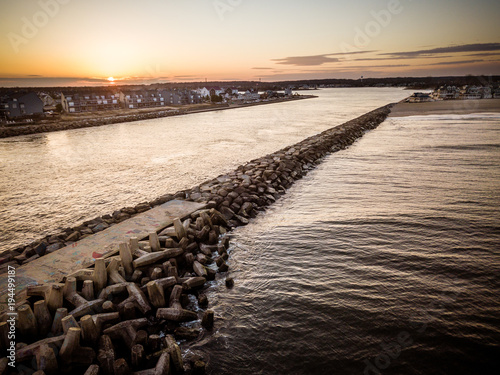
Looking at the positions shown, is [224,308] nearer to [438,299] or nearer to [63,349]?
Result: [63,349]

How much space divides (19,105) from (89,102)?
65.3 feet

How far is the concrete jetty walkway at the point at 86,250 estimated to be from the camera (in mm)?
6348

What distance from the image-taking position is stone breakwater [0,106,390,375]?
15.1 feet

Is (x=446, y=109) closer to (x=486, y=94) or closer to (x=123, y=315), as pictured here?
(x=486, y=94)

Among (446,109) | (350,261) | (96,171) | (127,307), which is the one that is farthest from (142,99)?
(127,307)

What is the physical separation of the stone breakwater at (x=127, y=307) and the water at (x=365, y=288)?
56cm

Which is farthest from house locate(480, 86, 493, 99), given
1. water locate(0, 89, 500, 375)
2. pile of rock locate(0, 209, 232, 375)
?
pile of rock locate(0, 209, 232, 375)

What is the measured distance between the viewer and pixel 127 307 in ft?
18.4

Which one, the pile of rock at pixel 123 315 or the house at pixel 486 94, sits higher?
the house at pixel 486 94

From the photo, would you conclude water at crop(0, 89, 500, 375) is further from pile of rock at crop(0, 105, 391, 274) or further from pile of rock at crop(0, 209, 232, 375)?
pile of rock at crop(0, 105, 391, 274)

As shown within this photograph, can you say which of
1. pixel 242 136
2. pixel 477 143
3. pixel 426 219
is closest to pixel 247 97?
pixel 242 136

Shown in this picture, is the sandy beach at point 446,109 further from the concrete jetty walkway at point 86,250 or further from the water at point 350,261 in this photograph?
the concrete jetty walkway at point 86,250

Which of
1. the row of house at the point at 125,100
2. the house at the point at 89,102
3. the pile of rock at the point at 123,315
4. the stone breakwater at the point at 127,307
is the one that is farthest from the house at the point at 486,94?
the pile of rock at the point at 123,315

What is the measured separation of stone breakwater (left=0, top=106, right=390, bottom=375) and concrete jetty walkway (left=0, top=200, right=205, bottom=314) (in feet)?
1.43
